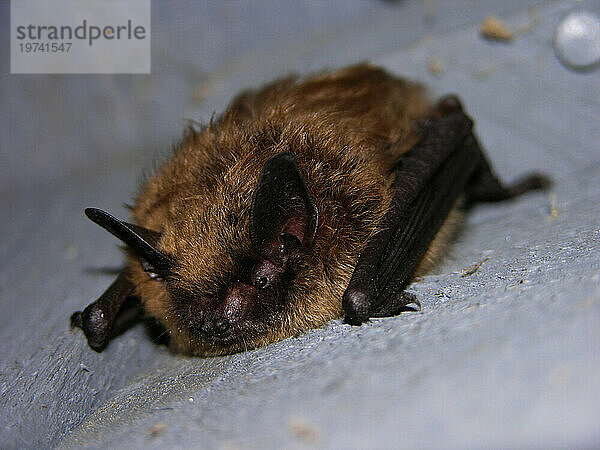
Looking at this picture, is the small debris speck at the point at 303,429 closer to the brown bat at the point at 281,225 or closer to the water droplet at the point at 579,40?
the brown bat at the point at 281,225

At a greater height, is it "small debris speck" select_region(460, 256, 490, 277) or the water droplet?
the water droplet

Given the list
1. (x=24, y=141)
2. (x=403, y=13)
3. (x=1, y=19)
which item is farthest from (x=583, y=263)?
(x=24, y=141)

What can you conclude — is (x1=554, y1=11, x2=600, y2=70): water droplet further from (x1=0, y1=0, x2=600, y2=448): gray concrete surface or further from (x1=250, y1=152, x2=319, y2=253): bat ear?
(x1=250, y1=152, x2=319, y2=253): bat ear

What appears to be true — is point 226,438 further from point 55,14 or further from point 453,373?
point 55,14

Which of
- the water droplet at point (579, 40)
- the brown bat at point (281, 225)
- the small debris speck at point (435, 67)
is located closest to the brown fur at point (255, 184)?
the brown bat at point (281, 225)

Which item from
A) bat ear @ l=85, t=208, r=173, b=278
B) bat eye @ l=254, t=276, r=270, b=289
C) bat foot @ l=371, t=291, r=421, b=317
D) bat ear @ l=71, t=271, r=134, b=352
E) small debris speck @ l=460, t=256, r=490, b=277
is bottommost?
bat ear @ l=71, t=271, r=134, b=352

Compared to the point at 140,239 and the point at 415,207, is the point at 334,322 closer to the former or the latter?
the point at 415,207

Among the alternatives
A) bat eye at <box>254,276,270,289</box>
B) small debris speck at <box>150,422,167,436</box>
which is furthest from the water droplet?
small debris speck at <box>150,422,167,436</box>

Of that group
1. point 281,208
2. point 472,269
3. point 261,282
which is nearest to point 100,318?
point 261,282

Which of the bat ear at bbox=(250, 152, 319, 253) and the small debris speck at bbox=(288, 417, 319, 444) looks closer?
the small debris speck at bbox=(288, 417, 319, 444)

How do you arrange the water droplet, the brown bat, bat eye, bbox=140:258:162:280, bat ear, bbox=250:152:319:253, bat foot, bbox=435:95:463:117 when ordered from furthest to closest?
the water droplet, bat foot, bbox=435:95:463:117, bat eye, bbox=140:258:162:280, the brown bat, bat ear, bbox=250:152:319:253
